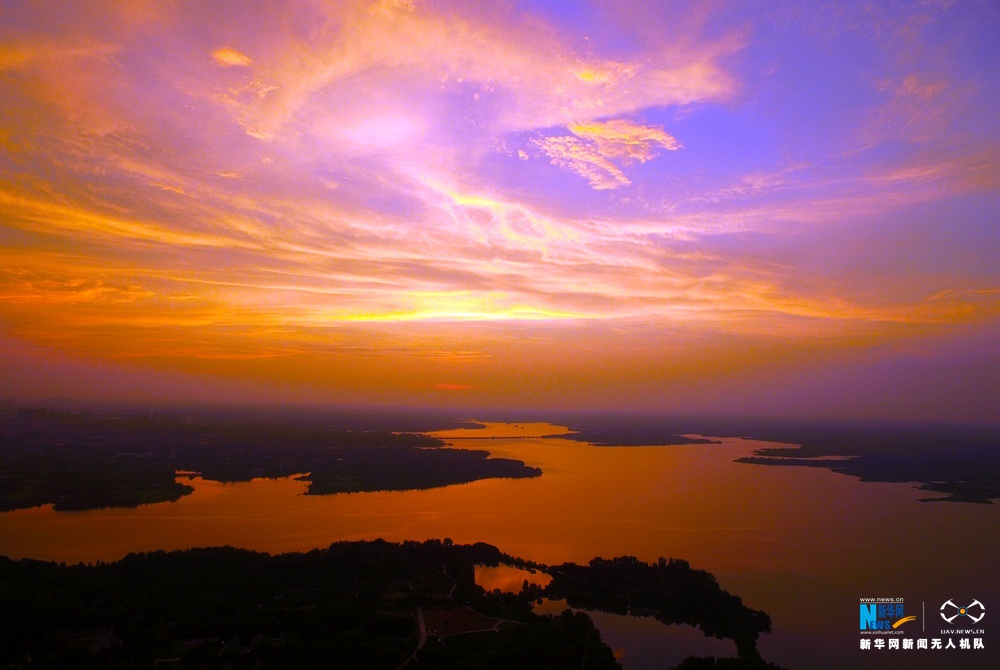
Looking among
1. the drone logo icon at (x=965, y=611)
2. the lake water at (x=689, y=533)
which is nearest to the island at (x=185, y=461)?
the lake water at (x=689, y=533)

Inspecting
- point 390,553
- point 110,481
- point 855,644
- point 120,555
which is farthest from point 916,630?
point 110,481

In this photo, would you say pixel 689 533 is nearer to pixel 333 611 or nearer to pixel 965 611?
pixel 965 611

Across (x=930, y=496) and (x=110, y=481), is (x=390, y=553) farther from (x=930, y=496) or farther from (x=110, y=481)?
(x=930, y=496)

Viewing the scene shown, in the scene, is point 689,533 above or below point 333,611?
above

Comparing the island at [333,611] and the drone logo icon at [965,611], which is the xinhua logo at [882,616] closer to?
the drone logo icon at [965,611]

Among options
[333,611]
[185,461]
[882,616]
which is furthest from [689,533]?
[185,461]

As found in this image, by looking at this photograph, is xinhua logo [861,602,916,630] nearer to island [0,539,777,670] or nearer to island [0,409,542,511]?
island [0,539,777,670]
